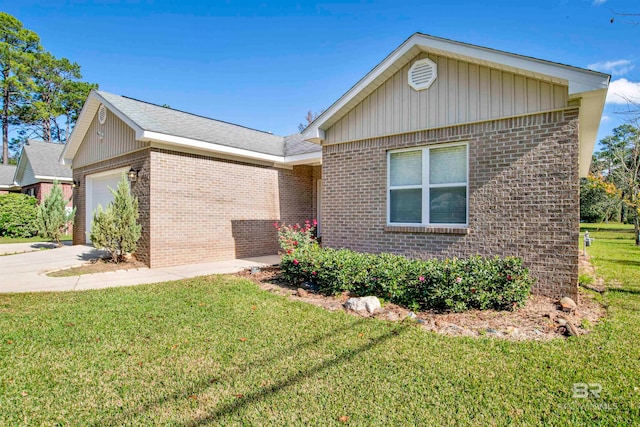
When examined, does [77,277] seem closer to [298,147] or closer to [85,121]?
[85,121]

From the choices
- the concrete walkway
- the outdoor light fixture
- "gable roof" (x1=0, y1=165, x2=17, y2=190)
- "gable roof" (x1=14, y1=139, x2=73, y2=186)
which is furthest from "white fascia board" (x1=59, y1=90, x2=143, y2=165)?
"gable roof" (x1=0, y1=165, x2=17, y2=190)

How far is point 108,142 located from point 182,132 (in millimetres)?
3365

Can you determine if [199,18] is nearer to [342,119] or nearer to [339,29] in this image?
[339,29]

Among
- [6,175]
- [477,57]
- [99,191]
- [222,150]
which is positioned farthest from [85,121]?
[6,175]

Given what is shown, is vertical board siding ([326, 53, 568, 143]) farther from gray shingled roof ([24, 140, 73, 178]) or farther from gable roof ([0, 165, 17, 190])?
gable roof ([0, 165, 17, 190])

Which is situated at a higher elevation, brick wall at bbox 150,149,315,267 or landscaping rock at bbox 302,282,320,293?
brick wall at bbox 150,149,315,267

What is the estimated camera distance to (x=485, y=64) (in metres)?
6.23

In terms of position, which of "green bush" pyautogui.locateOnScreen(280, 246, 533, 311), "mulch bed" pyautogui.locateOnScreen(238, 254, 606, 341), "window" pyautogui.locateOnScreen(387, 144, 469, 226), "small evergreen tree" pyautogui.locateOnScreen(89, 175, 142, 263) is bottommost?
"mulch bed" pyautogui.locateOnScreen(238, 254, 606, 341)

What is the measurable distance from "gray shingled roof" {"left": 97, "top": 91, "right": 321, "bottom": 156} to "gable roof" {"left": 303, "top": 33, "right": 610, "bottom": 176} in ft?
11.7

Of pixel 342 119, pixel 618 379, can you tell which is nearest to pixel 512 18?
pixel 342 119

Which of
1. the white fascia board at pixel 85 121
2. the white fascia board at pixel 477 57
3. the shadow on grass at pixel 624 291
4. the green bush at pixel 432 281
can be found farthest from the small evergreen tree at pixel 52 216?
the shadow on grass at pixel 624 291

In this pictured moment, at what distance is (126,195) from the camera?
9.16 meters

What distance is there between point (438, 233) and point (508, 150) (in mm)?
1937

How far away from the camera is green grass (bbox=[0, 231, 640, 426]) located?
2699 millimetres
